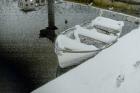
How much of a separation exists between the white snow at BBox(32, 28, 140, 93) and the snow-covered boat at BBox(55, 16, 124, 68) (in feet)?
4.00

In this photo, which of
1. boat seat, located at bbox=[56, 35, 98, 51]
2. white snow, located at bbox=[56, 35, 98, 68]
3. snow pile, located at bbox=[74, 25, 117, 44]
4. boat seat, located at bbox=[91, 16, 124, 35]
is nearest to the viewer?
white snow, located at bbox=[56, 35, 98, 68]

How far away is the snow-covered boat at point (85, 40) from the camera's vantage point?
21.6 feet

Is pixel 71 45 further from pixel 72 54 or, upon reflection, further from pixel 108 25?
pixel 108 25

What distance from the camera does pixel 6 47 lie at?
8875mm

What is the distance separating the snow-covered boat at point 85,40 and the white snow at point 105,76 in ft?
4.00

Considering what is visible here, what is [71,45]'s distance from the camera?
6934 mm

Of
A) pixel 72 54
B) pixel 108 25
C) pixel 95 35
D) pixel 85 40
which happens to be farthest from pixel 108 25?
pixel 72 54

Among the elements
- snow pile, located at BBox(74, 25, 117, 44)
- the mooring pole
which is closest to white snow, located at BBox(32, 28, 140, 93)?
snow pile, located at BBox(74, 25, 117, 44)

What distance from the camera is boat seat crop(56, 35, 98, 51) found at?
6.69m

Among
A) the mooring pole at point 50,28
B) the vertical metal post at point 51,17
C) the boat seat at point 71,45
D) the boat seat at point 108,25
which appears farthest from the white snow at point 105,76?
the vertical metal post at point 51,17

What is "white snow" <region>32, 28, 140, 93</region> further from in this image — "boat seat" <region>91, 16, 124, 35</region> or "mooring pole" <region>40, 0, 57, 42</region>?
"mooring pole" <region>40, 0, 57, 42</region>

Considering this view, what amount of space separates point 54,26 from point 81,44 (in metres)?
3.66

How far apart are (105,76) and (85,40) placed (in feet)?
8.33

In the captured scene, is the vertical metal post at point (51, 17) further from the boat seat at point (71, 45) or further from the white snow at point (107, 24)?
the boat seat at point (71, 45)
